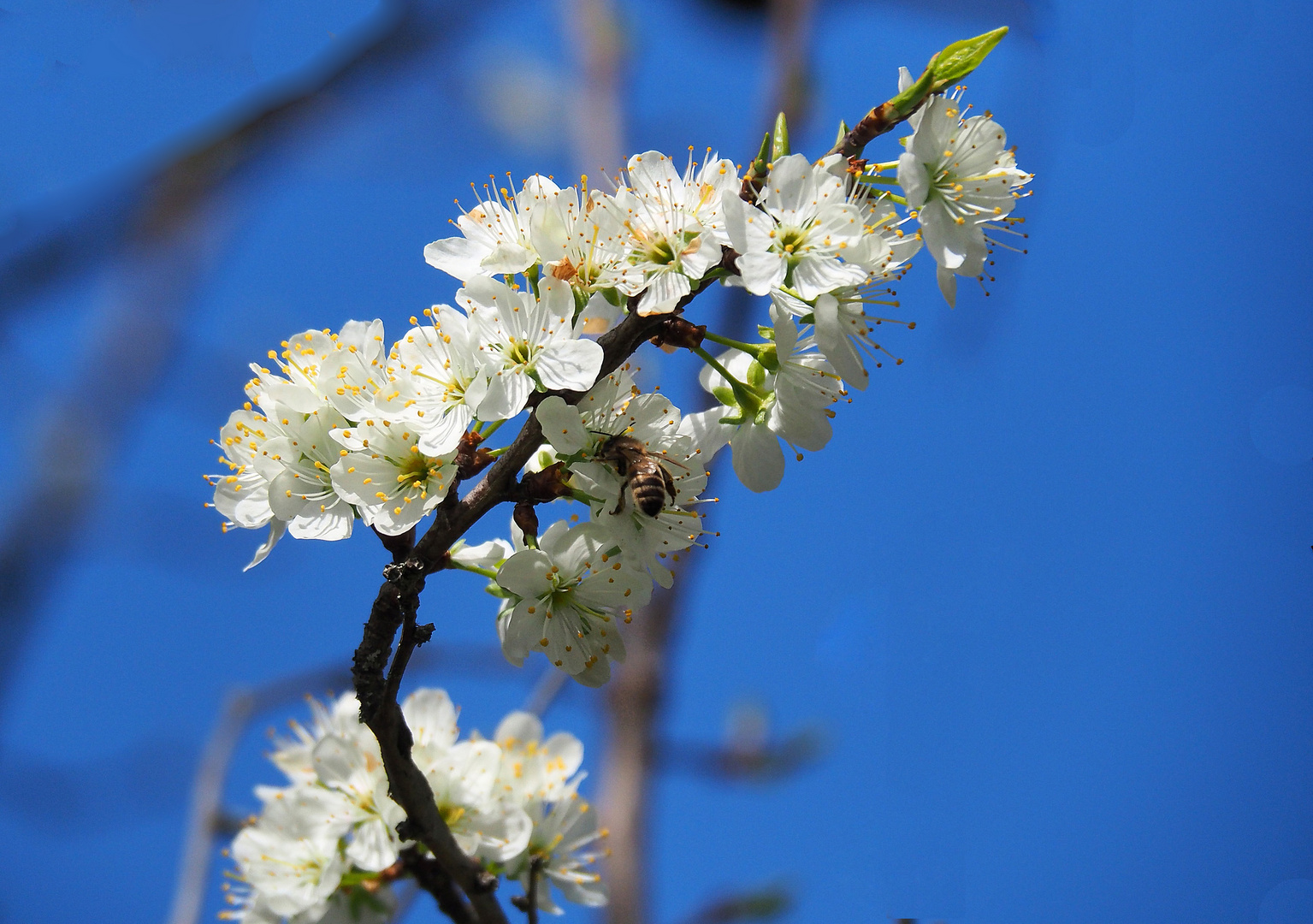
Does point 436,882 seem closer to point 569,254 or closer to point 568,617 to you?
point 568,617

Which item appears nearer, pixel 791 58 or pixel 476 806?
pixel 476 806

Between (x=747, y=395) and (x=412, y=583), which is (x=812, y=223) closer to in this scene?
(x=747, y=395)

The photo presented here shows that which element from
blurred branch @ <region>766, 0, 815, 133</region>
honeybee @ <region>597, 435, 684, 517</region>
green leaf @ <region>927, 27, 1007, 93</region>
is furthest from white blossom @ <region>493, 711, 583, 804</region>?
blurred branch @ <region>766, 0, 815, 133</region>

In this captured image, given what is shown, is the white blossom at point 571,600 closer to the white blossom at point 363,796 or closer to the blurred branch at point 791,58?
the white blossom at point 363,796

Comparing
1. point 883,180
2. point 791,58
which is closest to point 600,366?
point 883,180

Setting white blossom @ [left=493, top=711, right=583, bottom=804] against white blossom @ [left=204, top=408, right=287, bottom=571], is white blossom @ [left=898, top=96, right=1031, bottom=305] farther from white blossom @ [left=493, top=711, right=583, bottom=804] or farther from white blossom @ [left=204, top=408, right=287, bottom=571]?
white blossom @ [left=493, top=711, right=583, bottom=804]

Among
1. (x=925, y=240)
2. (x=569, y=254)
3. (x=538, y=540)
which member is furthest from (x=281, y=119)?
(x=925, y=240)
